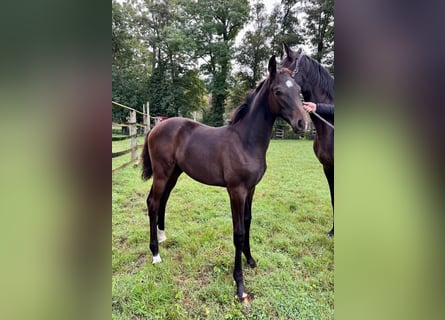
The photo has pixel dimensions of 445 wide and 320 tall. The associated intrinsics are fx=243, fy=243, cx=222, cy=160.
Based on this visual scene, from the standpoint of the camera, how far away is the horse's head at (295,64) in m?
1.06

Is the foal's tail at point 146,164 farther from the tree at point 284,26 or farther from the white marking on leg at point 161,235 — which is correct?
the tree at point 284,26

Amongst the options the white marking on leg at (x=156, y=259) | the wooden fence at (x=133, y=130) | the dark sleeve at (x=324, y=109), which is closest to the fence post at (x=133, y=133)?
the wooden fence at (x=133, y=130)

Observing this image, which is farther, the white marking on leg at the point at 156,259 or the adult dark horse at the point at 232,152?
the white marking on leg at the point at 156,259

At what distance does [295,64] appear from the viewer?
3.50 ft

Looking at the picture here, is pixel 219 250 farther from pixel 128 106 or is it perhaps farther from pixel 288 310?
pixel 128 106

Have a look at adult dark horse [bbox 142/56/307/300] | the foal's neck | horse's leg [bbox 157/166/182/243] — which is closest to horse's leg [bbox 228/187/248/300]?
adult dark horse [bbox 142/56/307/300]

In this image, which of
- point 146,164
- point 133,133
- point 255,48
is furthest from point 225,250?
point 255,48

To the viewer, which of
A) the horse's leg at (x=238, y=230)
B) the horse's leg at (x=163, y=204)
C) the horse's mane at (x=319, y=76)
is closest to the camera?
the horse's mane at (x=319, y=76)

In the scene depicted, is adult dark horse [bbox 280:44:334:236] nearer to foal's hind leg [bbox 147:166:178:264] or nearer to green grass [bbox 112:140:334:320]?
green grass [bbox 112:140:334:320]
